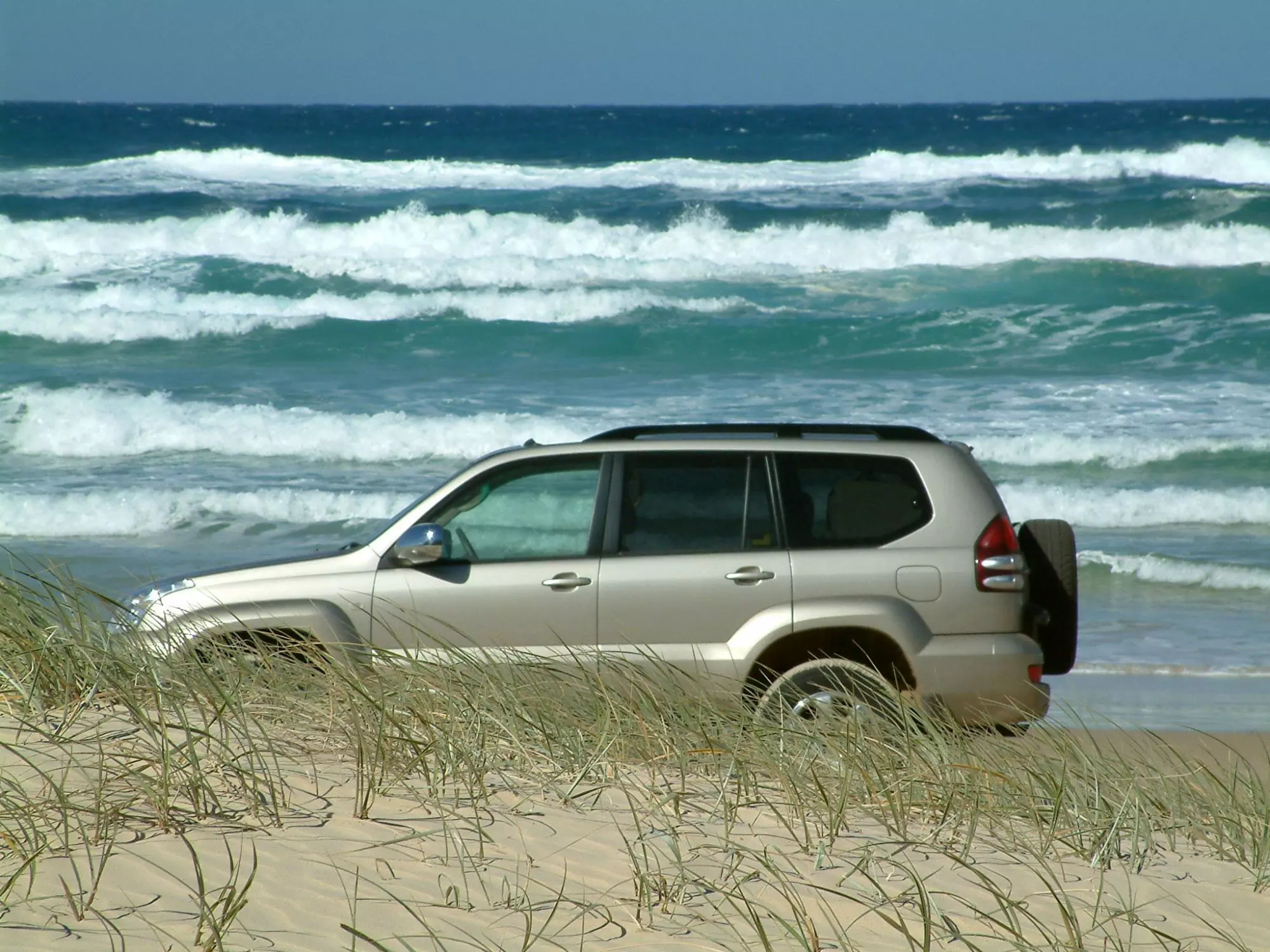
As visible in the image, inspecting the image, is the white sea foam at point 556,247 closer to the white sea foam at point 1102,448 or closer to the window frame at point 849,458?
the white sea foam at point 1102,448

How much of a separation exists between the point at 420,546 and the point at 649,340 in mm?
17056

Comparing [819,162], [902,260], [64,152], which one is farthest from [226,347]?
[64,152]

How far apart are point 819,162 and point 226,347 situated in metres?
26.3

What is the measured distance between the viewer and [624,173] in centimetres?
3866

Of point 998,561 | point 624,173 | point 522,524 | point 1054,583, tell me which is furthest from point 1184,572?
point 624,173

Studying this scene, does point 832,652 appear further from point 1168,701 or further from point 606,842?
point 1168,701

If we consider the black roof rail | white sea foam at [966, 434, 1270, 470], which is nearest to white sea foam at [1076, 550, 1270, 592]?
white sea foam at [966, 434, 1270, 470]

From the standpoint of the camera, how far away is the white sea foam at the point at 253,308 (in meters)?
22.9

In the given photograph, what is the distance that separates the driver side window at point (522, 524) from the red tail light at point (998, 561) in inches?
68.1

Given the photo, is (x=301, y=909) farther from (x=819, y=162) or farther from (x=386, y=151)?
(x=386, y=151)

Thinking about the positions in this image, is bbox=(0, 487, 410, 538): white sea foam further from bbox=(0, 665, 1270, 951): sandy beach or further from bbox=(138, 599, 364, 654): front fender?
bbox=(0, 665, 1270, 951): sandy beach

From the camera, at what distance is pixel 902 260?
2748cm

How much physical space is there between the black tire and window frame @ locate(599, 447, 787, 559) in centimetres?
120

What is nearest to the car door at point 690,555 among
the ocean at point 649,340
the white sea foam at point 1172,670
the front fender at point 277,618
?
the front fender at point 277,618
